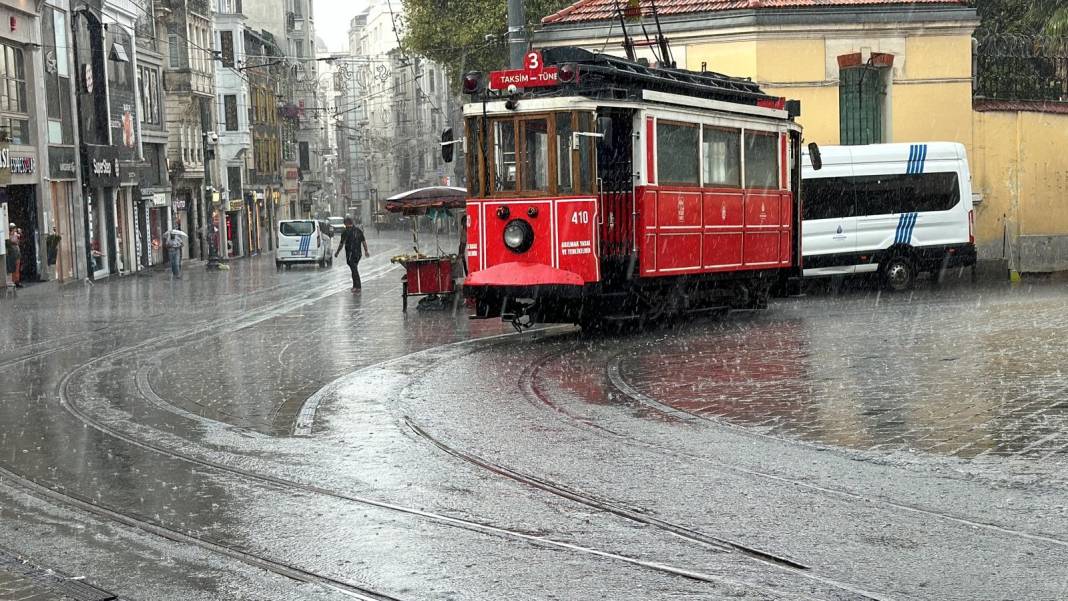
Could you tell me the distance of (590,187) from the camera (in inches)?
690

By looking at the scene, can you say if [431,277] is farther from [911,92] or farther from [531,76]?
[911,92]

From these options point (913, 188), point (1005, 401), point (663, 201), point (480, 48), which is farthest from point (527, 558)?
point (480, 48)

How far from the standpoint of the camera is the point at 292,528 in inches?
295

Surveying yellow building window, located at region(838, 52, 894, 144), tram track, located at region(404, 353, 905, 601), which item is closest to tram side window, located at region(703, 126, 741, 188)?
tram track, located at region(404, 353, 905, 601)

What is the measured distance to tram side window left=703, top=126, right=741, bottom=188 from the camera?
19.9m

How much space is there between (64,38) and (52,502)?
37307 millimetres

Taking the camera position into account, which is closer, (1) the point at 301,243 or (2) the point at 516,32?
(2) the point at 516,32

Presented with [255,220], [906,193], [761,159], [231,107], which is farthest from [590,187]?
[255,220]

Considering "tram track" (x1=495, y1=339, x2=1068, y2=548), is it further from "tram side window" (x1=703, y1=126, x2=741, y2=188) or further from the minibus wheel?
the minibus wheel

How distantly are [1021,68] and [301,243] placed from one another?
84.1 feet

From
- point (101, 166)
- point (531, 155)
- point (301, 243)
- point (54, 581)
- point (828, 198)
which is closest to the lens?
point (54, 581)

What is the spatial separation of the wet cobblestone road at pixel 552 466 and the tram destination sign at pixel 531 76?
3.31 metres

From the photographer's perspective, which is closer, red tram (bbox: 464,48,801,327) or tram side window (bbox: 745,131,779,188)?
red tram (bbox: 464,48,801,327)

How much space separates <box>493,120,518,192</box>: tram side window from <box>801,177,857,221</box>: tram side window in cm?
1014
